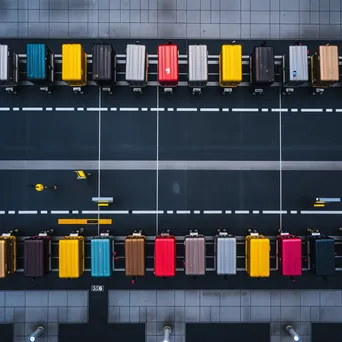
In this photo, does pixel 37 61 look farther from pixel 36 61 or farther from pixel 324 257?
pixel 324 257

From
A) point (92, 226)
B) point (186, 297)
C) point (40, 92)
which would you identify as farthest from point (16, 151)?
point (186, 297)

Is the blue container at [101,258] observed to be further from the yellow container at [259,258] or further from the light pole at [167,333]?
the yellow container at [259,258]

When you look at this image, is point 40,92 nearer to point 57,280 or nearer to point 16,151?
point 16,151

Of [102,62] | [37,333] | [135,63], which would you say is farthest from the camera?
[37,333]

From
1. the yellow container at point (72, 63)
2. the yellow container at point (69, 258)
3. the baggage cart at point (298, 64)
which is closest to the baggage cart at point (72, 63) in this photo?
the yellow container at point (72, 63)

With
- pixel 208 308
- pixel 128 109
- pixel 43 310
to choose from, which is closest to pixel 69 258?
pixel 43 310

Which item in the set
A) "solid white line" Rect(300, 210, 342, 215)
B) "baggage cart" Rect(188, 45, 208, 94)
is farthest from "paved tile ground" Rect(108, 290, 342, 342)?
"baggage cart" Rect(188, 45, 208, 94)
